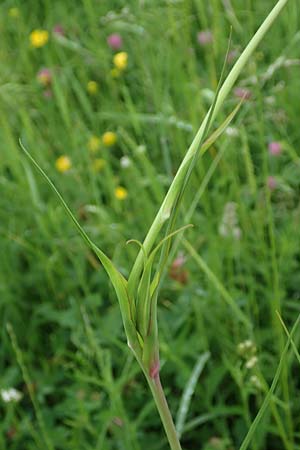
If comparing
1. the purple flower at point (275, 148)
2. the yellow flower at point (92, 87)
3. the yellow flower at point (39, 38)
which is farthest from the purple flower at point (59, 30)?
the purple flower at point (275, 148)

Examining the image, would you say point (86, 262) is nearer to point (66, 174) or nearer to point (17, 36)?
point (66, 174)

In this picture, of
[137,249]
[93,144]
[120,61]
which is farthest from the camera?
[120,61]

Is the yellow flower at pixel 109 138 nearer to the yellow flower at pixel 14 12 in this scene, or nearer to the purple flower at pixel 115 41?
the purple flower at pixel 115 41

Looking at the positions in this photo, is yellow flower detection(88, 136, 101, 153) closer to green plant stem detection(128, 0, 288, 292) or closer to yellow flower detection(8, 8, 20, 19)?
yellow flower detection(8, 8, 20, 19)

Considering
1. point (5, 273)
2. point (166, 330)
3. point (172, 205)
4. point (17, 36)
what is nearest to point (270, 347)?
point (166, 330)

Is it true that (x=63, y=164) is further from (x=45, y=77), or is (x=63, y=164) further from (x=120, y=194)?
(x=45, y=77)

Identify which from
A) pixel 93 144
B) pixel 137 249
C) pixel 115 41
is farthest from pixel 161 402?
pixel 115 41
